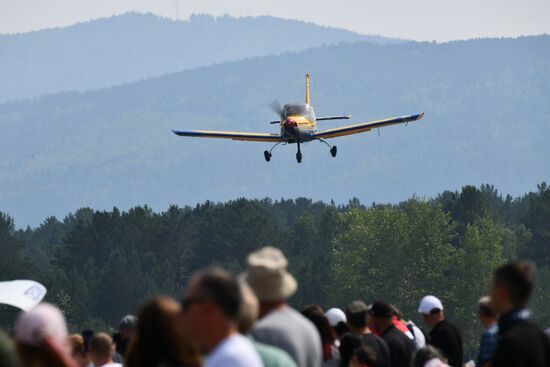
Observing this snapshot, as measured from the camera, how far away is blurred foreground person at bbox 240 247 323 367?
1067 cm

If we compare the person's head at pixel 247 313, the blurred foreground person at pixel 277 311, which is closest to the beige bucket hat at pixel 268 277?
the blurred foreground person at pixel 277 311

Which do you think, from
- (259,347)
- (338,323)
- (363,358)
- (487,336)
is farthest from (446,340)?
(259,347)

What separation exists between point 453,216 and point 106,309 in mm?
41072

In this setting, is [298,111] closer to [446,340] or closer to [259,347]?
[446,340]

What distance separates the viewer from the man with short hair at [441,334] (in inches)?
627

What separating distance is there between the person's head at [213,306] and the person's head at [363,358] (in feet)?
17.2

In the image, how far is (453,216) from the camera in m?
173

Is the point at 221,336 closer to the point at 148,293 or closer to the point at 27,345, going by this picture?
the point at 27,345

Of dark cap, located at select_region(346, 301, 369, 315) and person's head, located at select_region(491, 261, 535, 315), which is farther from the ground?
person's head, located at select_region(491, 261, 535, 315)

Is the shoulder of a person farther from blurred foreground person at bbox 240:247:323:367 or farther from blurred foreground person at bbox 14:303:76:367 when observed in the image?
blurred foreground person at bbox 14:303:76:367

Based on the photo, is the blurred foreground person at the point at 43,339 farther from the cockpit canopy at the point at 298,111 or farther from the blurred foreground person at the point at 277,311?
the cockpit canopy at the point at 298,111

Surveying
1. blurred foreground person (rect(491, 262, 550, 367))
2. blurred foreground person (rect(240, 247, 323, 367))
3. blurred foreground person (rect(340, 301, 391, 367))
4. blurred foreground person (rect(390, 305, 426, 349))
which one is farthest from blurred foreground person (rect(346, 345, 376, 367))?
blurred foreground person (rect(491, 262, 550, 367))

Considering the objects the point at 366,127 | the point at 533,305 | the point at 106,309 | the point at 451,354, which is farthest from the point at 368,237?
the point at 451,354

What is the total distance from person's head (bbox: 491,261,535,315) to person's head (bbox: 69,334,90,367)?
17.1ft
